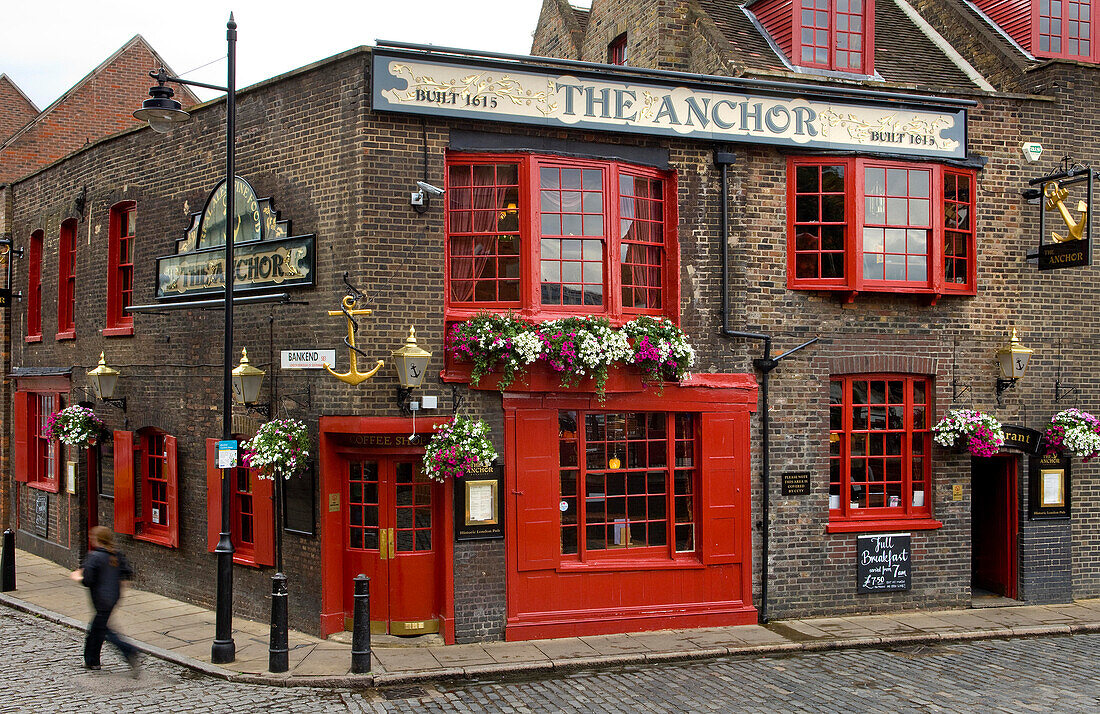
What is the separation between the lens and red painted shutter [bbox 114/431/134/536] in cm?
1445

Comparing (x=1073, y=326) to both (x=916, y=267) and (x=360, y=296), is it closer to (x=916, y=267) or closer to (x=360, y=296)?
(x=916, y=267)

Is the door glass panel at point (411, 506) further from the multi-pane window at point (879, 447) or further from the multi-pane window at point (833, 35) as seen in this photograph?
the multi-pane window at point (833, 35)

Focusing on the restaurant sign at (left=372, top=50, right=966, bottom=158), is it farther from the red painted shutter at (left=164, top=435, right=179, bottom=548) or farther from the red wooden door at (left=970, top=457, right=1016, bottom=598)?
the red painted shutter at (left=164, top=435, right=179, bottom=548)

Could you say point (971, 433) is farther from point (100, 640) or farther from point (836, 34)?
point (100, 640)

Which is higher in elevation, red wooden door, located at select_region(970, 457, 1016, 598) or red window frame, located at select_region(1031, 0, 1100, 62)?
red window frame, located at select_region(1031, 0, 1100, 62)

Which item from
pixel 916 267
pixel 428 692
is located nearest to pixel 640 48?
pixel 916 267

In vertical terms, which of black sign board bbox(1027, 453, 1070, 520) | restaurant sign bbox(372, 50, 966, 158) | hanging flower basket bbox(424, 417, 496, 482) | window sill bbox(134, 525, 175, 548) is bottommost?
window sill bbox(134, 525, 175, 548)

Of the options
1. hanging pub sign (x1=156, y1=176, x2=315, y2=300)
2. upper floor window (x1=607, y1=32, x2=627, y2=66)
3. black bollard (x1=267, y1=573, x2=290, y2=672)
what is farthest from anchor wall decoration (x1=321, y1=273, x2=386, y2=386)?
upper floor window (x1=607, y1=32, x2=627, y2=66)

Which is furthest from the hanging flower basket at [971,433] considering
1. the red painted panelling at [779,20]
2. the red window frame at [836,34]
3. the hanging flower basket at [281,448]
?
the hanging flower basket at [281,448]

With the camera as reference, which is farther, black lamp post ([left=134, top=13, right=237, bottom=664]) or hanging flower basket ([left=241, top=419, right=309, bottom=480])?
hanging flower basket ([left=241, top=419, right=309, bottom=480])

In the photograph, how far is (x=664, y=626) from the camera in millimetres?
11906

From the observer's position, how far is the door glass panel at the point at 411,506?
37.9ft

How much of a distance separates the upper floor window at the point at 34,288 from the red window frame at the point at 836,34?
49.2ft

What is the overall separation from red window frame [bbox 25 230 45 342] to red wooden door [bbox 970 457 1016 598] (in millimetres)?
17734
